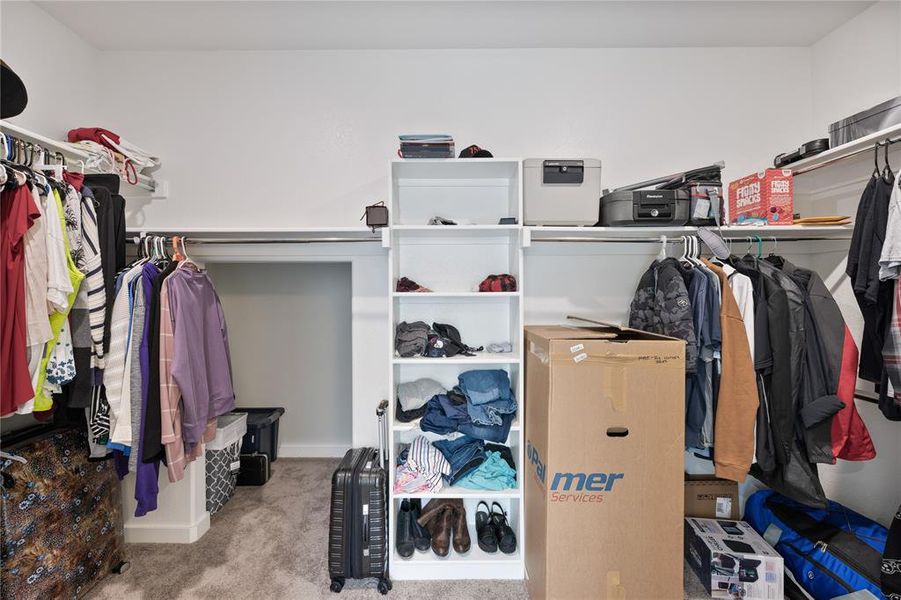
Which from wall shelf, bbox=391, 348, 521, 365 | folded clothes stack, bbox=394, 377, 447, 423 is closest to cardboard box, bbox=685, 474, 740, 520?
wall shelf, bbox=391, 348, 521, 365

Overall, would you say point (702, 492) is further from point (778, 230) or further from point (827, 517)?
point (778, 230)

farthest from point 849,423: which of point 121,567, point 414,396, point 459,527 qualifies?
point 121,567

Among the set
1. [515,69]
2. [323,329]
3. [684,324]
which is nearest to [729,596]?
[684,324]

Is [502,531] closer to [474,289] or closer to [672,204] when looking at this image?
[474,289]

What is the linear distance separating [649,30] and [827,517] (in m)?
2.60

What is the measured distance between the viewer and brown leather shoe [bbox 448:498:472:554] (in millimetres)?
1828

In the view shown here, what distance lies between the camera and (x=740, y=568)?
64.8 inches

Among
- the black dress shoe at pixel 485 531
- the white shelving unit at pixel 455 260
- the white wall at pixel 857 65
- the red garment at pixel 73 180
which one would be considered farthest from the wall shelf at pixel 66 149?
the white wall at pixel 857 65

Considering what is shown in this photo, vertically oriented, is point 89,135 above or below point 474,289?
above

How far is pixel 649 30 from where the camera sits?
1983mm

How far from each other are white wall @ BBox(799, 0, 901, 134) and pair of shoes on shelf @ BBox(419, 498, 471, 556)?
2886 mm

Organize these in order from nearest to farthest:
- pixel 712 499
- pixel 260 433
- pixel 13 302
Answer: pixel 13 302 < pixel 712 499 < pixel 260 433

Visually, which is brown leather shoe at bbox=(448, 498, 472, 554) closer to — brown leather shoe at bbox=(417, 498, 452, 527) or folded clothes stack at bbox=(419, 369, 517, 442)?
brown leather shoe at bbox=(417, 498, 452, 527)

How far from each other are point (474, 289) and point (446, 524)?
4.13 feet
